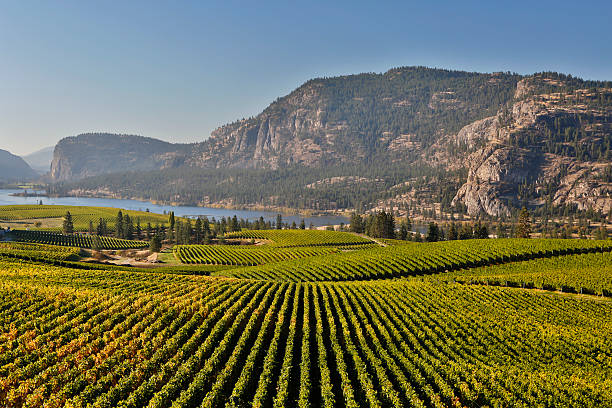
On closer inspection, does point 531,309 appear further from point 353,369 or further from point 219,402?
point 219,402

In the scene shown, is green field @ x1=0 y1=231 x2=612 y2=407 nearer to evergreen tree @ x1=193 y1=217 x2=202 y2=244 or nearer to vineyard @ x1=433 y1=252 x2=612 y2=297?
Result: vineyard @ x1=433 y1=252 x2=612 y2=297

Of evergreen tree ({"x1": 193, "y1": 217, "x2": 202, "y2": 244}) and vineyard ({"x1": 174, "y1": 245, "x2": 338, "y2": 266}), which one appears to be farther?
evergreen tree ({"x1": 193, "y1": 217, "x2": 202, "y2": 244})

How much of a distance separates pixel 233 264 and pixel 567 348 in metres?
74.1

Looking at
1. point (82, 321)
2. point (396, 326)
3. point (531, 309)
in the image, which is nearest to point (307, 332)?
point (396, 326)

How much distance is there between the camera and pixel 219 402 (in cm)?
2016

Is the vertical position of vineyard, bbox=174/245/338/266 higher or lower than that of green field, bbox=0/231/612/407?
lower

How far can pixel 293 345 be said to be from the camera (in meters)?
29.0

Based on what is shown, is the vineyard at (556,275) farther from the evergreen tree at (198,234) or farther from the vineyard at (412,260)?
the evergreen tree at (198,234)

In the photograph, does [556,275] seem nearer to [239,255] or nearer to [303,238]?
[239,255]

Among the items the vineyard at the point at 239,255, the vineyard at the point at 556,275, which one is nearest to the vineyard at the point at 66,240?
the vineyard at the point at 239,255

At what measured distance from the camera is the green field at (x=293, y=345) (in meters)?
20.8

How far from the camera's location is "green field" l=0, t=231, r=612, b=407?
20.8 m

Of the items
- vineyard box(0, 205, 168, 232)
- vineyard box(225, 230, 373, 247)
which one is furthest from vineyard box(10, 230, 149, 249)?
vineyard box(225, 230, 373, 247)

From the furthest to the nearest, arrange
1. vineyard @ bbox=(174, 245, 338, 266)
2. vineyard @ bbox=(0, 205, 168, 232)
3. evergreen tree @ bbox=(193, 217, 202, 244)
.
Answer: vineyard @ bbox=(0, 205, 168, 232) < evergreen tree @ bbox=(193, 217, 202, 244) < vineyard @ bbox=(174, 245, 338, 266)
